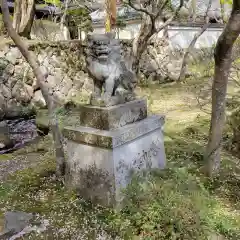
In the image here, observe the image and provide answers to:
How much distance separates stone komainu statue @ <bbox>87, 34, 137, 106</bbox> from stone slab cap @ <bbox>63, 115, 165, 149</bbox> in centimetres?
39

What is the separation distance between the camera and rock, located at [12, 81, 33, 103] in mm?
11633

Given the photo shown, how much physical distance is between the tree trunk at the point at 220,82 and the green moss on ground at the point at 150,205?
365 mm

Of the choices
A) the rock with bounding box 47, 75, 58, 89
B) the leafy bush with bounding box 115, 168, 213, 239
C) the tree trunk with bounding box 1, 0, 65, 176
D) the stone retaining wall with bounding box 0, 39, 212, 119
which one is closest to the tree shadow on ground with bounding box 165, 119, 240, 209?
the leafy bush with bounding box 115, 168, 213, 239

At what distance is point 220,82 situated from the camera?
4148 millimetres

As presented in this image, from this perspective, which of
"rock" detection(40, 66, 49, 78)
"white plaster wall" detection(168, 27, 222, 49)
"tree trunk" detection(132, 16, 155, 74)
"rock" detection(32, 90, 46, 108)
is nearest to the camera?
"tree trunk" detection(132, 16, 155, 74)

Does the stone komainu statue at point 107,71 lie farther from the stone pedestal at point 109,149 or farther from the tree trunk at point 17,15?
the tree trunk at point 17,15

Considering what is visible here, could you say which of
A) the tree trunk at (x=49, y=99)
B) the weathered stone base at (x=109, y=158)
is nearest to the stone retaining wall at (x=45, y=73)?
the tree trunk at (x=49, y=99)

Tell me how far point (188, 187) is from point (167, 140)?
279 cm

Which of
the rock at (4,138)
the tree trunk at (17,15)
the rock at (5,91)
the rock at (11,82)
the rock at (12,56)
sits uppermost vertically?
the tree trunk at (17,15)

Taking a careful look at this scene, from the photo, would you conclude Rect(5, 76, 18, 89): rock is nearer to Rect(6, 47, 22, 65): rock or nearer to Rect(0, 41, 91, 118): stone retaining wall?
Rect(0, 41, 91, 118): stone retaining wall

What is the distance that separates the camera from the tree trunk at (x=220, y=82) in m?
3.71

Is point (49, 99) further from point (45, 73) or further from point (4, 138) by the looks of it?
point (45, 73)

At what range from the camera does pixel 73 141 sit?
13.5 ft

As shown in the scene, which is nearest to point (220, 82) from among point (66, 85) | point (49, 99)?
point (49, 99)
